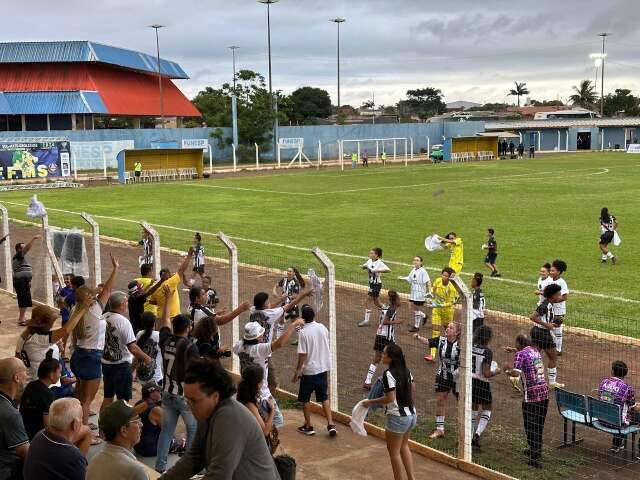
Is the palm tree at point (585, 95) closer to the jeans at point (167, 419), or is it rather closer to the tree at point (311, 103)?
the tree at point (311, 103)

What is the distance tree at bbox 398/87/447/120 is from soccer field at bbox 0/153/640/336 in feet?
344

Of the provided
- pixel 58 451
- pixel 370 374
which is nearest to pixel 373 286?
pixel 370 374

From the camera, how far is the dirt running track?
8.77 meters

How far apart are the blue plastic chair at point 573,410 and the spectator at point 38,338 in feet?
18.1

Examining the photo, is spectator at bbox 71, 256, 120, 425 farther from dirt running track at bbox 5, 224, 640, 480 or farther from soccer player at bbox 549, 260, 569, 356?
soccer player at bbox 549, 260, 569, 356

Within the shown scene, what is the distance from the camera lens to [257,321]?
911 centimetres

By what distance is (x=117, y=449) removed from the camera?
4.90 m

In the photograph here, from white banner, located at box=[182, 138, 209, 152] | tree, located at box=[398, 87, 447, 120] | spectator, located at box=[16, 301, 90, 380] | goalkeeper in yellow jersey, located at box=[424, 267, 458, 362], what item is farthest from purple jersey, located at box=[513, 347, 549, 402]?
tree, located at box=[398, 87, 447, 120]

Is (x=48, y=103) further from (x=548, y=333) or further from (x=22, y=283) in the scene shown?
(x=548, y=333)

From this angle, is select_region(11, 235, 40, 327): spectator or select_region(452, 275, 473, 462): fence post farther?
select_region(11, 235, 40, 327): spectator

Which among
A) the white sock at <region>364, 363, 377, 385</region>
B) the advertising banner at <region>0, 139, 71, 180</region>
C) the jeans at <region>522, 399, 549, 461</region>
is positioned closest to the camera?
the jeans at <region>522, 399, 549, 461</region>

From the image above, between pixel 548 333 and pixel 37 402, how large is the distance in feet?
23.0

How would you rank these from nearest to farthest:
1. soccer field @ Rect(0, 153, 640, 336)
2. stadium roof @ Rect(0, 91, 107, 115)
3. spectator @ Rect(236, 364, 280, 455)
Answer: spectator @ Rect(236, 364, 280, 455) → soccer field @ Rect(0, 153, 640, 336) → stadium roof @ Rect(0, 91, 107, 115)

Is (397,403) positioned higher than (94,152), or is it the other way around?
(94,152)
